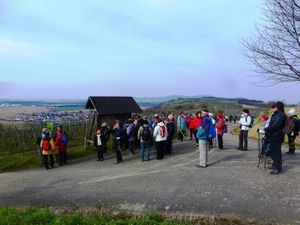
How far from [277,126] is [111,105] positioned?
496 inches

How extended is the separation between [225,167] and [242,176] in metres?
1.68

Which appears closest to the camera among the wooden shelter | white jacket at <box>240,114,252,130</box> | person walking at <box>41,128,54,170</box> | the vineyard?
white jacket at <box>240,114,252,130</box>

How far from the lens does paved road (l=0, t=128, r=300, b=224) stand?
811cm

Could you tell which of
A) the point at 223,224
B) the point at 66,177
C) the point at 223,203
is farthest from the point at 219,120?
the point at 223,224

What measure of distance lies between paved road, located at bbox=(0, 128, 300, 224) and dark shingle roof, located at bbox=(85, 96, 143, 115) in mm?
6075

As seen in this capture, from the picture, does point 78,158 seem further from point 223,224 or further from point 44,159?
point 223,224

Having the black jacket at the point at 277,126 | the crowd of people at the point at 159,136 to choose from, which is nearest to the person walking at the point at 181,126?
the crowd of people at the point at 159,136

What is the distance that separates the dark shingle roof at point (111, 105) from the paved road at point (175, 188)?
6.07 metres

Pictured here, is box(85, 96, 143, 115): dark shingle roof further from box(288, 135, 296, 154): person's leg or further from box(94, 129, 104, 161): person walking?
box(288, 135, 296, 154): person's leg

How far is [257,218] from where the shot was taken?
7273 mm

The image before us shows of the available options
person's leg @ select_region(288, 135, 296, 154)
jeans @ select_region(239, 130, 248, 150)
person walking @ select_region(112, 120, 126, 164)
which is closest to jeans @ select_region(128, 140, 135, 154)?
person walking @ select_region(112, 120, 126, 164)

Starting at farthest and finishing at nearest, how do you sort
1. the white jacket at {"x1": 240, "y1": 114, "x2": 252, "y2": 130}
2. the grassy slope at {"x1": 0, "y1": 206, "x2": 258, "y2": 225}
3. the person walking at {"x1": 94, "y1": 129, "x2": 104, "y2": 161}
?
the person walking at {"x1": 94, "y1": 129, "x2": 104, "y2": 161} < the white jacket at {"x1": 240, "y1": 114, "x2": 252, "y2": 130} < the grassy slope at {"x1": 0, "y1": 206, "x2": 258, "y2": 225}

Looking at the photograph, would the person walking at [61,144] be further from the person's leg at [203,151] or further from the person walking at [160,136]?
the person's leg at [203,151]

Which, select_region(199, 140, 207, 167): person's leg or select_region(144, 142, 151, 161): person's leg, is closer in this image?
select_region(199, 140, 207, 167): person's leg
